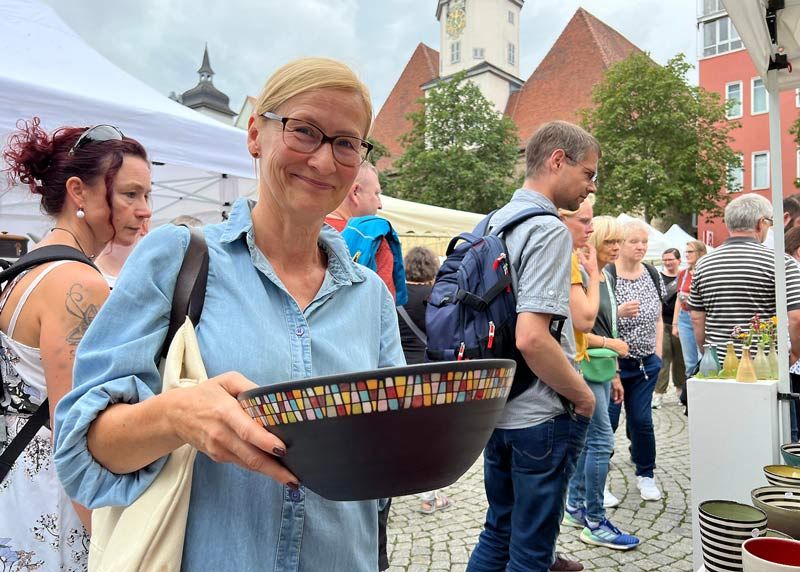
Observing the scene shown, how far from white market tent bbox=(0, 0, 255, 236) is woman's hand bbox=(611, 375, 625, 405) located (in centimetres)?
319

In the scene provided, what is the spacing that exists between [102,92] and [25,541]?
3312 millimetres

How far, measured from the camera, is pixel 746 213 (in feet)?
11.7

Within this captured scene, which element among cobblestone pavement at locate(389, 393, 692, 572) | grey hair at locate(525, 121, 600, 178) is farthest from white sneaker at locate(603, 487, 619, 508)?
grey hair at locate(525, 121, 600, 178)

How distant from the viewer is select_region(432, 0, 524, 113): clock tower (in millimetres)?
42312

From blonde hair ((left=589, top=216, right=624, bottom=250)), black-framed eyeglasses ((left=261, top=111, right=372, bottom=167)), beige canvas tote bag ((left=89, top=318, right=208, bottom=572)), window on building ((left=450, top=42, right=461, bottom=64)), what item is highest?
window on building ((left=450, top=42, right=461, bottom=64))

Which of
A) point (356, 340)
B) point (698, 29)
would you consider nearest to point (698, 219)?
point (698, 29)

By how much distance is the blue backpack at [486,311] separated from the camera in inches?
85.9

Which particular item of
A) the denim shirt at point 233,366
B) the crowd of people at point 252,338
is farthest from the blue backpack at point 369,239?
the denim shirt at point 233,366

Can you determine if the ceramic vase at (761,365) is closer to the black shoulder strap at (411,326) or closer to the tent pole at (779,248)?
the tent pole at (779,248)

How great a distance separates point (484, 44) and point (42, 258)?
1787 inches

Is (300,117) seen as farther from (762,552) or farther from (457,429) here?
(762,552)

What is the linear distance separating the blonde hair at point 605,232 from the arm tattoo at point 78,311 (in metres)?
3.24

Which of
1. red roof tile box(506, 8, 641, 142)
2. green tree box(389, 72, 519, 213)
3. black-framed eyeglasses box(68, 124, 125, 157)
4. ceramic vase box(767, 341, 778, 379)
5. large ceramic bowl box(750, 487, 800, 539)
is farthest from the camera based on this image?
red roof tile box(506, 8, 641, 142)

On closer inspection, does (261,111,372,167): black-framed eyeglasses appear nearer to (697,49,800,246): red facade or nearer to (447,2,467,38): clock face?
(697,49,800,246): red facade
